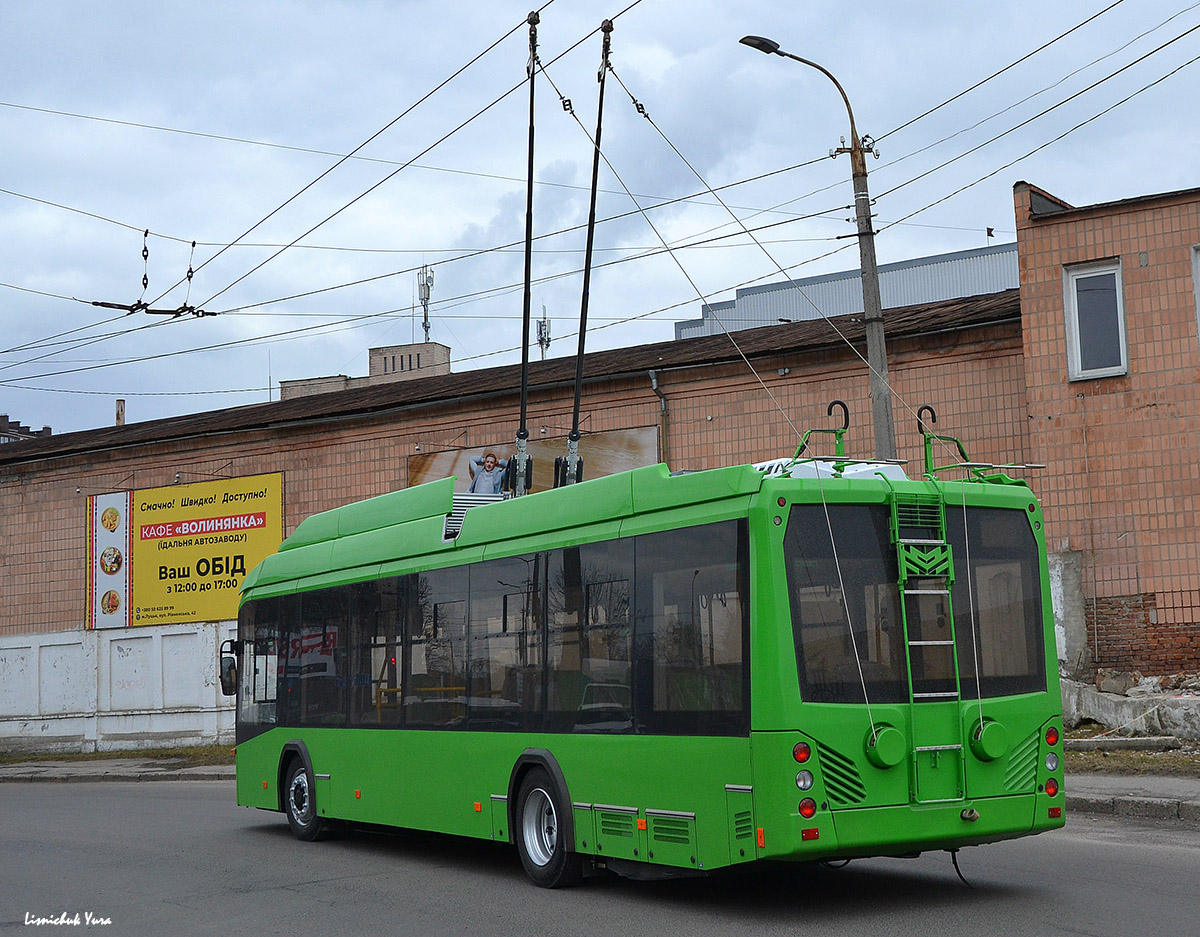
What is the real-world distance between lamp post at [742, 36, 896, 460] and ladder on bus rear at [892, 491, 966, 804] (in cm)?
608

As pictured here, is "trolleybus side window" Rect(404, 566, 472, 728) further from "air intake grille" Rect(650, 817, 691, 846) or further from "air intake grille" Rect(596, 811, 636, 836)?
"air intake grille" Rect(650, 817, 691, 846)

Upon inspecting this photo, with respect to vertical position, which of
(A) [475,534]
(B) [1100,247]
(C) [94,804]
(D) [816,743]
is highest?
(B) [1100,247]

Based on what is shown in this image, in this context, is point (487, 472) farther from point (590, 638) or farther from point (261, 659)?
point (590, 638)

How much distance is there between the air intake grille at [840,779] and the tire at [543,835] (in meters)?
2.49

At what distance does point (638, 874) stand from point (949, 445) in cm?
1279

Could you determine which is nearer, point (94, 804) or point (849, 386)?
point (94, 804)

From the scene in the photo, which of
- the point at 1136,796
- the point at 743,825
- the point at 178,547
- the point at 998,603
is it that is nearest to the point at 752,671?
Result: the point at 743,825

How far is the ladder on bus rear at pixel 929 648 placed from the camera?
8570mm

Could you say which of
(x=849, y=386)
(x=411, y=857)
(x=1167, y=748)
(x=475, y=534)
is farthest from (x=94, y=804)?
(x=1167, y=748)

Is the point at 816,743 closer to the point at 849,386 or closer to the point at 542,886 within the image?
the point at 542,886

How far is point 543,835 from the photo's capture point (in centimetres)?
1053

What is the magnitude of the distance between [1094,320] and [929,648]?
11.6 metres

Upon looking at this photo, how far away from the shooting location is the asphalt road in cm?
844

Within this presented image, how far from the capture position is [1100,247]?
18.7m
